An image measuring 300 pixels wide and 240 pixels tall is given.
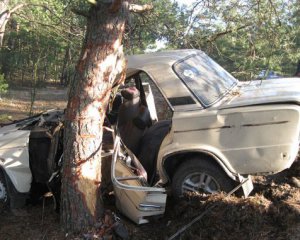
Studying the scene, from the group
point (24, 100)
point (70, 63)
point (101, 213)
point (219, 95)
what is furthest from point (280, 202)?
point (70, 63)

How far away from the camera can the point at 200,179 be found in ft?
16.1

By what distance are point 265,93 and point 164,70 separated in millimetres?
1214

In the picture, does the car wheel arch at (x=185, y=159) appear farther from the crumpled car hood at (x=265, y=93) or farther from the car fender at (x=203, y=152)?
the crumpled car hood at (x=265, y=93)

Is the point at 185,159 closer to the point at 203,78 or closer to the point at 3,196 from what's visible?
the point at 203,78

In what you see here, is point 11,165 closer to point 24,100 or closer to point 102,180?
point 102,180

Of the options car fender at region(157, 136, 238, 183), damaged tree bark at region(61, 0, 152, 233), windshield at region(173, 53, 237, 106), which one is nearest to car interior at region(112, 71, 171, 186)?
windshield at region(173, 53, 237, 106)

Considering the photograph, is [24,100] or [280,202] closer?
[280,202]

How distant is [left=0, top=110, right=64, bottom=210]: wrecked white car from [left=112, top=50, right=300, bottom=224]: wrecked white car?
813mm

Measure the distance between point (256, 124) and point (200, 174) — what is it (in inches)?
33.3

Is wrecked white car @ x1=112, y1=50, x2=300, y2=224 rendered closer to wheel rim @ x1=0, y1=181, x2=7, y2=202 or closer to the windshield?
the windshield

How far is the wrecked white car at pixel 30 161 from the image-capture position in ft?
17.1

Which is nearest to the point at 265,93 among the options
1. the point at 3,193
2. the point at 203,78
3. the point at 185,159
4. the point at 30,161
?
the point at 203,78

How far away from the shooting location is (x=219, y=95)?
16.7 ft

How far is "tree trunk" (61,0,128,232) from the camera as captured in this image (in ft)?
14.7
